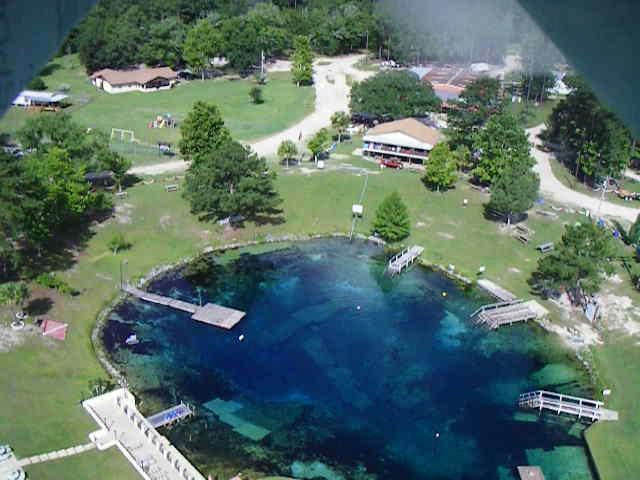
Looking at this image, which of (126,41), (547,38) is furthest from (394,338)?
(126,41)

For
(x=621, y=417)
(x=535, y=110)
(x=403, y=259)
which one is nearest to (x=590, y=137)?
(x=535, y=110)

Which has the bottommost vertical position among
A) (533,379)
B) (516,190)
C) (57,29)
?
(533,379)

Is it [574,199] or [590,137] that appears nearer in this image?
[574,199]

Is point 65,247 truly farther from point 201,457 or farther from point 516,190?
point 516,190

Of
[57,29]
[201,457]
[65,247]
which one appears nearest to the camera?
[57,29]

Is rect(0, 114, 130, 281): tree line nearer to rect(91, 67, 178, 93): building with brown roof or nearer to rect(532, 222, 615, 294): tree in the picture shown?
rect(91, 67, 178, 93): building with brown roof

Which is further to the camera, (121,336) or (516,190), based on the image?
(516,190)

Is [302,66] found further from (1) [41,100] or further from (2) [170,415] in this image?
(2) [170,415]

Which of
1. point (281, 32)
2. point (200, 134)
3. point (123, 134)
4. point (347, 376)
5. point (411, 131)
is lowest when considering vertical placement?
point (347, 376)
